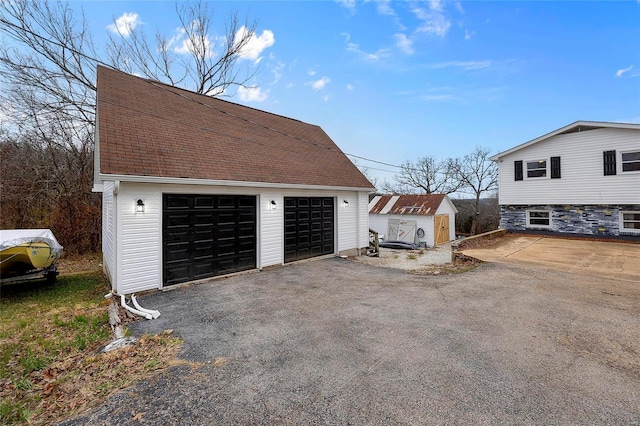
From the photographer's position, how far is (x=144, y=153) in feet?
22.5

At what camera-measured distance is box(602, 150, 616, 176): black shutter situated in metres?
12.9

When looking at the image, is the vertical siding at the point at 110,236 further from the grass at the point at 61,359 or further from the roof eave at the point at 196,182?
the grass at the point at 61,359

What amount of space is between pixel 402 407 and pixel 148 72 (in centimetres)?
2046

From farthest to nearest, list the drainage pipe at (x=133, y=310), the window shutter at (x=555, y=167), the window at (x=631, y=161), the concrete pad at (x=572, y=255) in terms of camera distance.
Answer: the window shutter at (x=555, y=167) → the window at (x=631, y=161) → the concrete pad at (x=572, y=255) → the drainage pipe at (x=133, y=310)

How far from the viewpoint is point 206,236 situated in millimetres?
7512

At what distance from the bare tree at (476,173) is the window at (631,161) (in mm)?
15313

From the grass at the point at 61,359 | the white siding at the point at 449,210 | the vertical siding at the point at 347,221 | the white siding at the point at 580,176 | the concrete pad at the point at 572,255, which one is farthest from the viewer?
the white siding at the point at 449,210

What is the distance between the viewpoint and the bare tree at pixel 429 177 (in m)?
32.1

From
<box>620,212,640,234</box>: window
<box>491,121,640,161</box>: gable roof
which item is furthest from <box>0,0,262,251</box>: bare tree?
<box>620,212,640,234</box>: window

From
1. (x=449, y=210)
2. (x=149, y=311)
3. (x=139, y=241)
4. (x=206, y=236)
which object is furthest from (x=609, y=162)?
(x=139, y=241)

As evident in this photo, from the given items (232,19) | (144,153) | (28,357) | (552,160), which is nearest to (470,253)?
(552,160)

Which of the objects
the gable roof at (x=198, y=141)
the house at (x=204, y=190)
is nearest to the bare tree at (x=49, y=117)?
the house at (x=204, y=190)

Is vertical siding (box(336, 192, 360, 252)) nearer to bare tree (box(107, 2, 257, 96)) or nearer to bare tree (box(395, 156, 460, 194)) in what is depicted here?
bare tree (box(107, 2, 257, 96))

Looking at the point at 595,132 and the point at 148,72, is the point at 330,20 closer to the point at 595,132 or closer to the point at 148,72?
the point at 148,72
